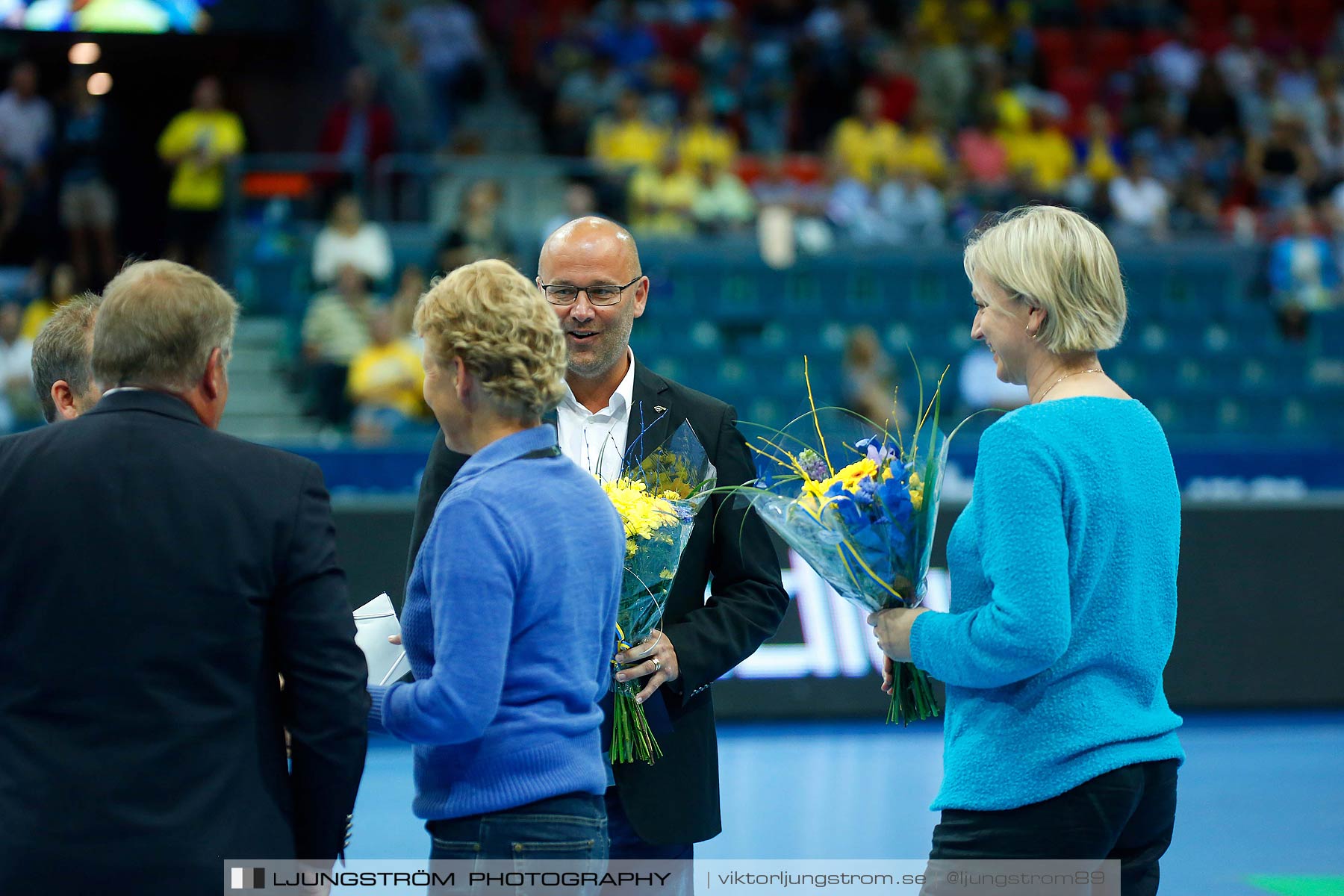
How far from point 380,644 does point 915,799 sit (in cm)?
365

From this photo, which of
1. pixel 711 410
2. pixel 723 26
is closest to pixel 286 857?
pixel 711 410

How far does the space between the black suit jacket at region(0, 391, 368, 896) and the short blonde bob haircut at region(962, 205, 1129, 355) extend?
4.11ft

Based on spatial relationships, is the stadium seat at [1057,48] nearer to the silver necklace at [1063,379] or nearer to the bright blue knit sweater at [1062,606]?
the silver necklace at [1063,379]

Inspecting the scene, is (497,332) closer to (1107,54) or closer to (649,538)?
(649,538)

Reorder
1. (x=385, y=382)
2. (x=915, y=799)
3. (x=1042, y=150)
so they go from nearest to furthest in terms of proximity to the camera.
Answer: (x=915, y=799) → (x=385, y=382) → (x=1042, y=150)

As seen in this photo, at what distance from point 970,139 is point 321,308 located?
6490 millimetres

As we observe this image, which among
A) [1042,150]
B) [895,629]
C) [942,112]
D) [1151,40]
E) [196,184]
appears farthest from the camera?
[1151,40]

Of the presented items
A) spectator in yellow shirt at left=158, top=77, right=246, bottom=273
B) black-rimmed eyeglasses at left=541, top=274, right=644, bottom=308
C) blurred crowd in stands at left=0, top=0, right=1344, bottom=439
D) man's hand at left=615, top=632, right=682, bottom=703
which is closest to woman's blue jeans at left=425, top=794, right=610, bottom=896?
man's hand at left=615, top=632, right=682, bottom=703

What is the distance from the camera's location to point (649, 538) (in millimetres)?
2641

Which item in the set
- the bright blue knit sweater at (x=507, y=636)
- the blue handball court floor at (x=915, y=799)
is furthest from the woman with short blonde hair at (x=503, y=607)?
the blue handball court floor at (x=915, y=799)

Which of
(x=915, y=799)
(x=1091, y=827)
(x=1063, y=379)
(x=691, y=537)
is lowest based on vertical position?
(x=915, y=799)

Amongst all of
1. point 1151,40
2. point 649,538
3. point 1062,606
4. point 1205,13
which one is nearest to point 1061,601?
point 1062,606

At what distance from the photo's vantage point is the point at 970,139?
13.1 m

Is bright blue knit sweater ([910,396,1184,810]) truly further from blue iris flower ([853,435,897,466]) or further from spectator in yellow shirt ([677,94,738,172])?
spectator in yellow shirt ([677,94,738,172])
